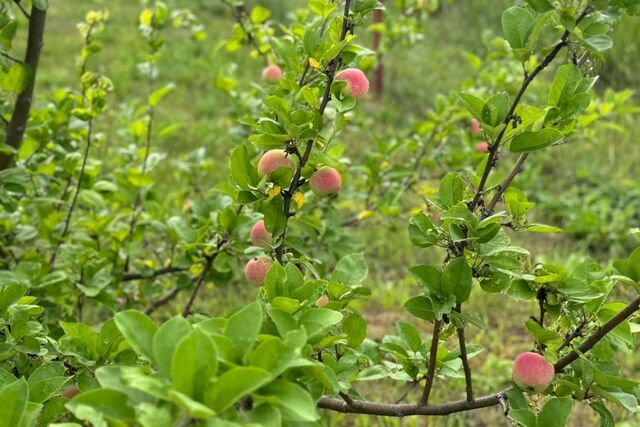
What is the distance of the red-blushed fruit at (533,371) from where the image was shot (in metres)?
0.82

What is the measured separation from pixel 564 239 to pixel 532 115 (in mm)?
2546

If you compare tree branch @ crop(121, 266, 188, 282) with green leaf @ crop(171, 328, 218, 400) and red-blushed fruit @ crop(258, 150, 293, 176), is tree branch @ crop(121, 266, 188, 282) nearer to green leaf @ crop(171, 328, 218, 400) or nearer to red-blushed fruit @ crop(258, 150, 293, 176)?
red-blushed fruit @ crop(258, 150, 293, 176)

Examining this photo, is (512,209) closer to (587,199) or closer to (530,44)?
(530,44)

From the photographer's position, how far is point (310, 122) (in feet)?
2.84

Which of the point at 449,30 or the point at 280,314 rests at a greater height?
the point at 280,314

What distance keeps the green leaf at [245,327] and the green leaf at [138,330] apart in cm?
7

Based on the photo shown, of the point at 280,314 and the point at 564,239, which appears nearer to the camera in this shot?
the point at 280,314

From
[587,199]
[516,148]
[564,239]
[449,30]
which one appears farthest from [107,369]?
[449,30]

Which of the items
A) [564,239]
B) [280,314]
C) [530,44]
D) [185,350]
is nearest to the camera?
[185,350]

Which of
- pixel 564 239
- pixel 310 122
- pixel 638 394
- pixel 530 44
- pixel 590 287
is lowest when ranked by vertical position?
pixel 564 239

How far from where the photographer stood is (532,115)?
83 cm

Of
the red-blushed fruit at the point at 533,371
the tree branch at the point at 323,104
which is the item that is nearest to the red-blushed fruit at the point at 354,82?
the tree branch at the point at 323,104

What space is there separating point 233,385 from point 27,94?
105cm

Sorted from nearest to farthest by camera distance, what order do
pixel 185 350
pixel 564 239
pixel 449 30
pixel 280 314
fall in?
1. pixel 185 350
2. pixel 280 314
3. pixel 564 239
4. pixel 449 30
